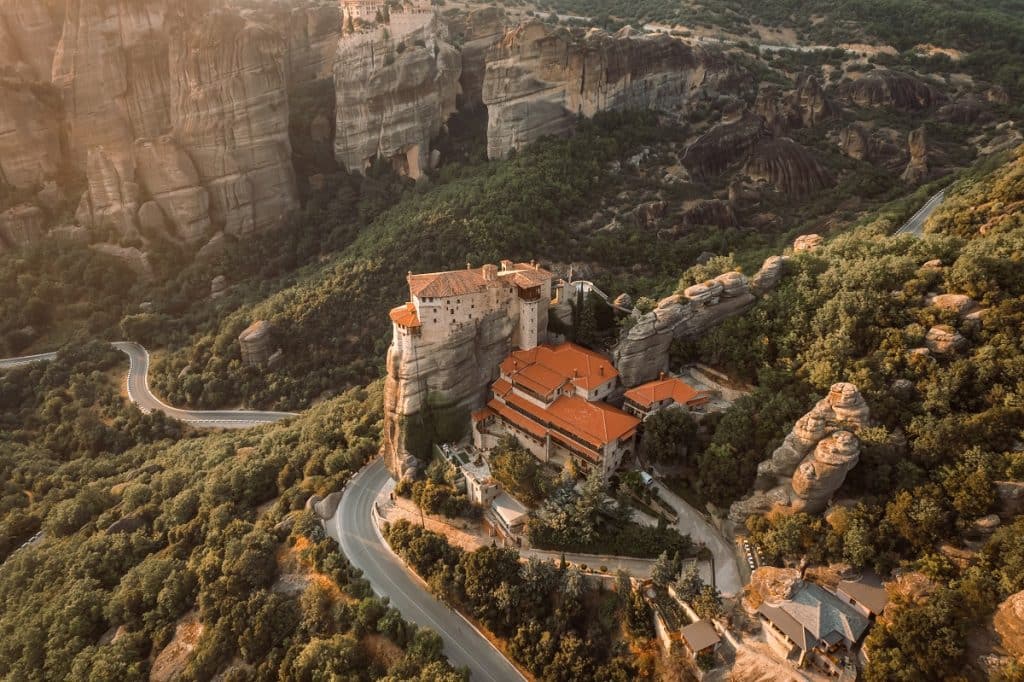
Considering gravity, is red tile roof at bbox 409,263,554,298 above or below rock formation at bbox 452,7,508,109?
below

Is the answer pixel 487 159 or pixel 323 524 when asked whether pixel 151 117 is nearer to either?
pixel 487 159

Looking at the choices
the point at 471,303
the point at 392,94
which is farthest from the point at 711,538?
the point at 392,94

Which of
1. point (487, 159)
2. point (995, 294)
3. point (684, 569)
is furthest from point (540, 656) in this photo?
point (487, 159)

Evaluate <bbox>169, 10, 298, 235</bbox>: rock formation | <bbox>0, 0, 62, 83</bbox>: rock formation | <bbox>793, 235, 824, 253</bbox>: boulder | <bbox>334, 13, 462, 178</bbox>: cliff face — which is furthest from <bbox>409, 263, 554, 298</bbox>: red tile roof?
<bbox>0, 0, 62, 83</bbox>: rock formation

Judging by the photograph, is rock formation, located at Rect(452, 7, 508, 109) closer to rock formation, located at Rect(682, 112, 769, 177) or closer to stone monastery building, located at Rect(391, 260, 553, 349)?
rock formation, located at Rect(682, 112, 769, 177)

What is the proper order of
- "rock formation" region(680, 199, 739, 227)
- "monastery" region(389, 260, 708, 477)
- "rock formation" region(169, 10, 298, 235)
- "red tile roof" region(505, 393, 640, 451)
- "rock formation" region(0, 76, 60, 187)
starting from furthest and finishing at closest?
"rock formation" region(0, 76, 60, 187)
"rock formation" region(169, 10, 298, 235)
"rock formation" region(680, 199, 739, 227)
"monastery" region(389, 260, 708, 477)
"red tile roof" region(505, 393, 640, 451)

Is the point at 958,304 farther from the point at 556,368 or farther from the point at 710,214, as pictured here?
the point at 710,214

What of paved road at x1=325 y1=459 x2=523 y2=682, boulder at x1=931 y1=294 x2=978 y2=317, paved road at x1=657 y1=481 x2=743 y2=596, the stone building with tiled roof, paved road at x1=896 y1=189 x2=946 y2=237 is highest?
boulder at x1=931 y1=294 x2=978 y2=317
